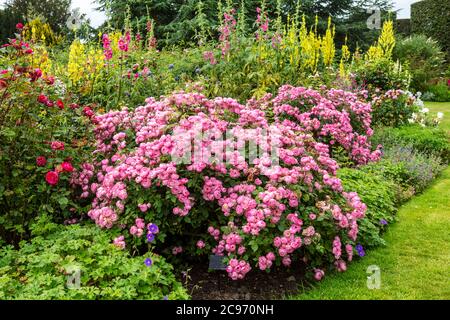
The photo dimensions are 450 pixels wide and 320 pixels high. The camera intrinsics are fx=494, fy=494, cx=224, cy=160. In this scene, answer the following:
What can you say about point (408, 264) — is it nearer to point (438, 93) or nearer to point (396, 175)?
point (396, 175)

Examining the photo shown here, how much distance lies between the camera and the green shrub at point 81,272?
2801 mm

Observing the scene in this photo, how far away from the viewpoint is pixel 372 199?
15.5ft

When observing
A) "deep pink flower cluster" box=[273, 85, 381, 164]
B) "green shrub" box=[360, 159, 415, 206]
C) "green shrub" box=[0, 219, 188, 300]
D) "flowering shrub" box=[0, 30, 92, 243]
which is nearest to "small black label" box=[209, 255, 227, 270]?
"green shrub" box=[0, 219, 188, 300]

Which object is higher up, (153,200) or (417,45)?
(417,45)

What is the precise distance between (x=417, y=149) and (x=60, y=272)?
596 cm

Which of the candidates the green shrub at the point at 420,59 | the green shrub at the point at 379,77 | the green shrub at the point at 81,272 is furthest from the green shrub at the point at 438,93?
the green shrub at the point at 81,272

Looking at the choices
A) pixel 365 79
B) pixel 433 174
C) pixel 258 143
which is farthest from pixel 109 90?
pixel 365 79

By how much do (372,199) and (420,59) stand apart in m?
12.5

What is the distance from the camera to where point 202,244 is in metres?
3.53

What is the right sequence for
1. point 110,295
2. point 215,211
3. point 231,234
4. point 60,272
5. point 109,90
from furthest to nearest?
point 109,90 → point 215,211 → point 231,234 → point 60,272 → point 110,295

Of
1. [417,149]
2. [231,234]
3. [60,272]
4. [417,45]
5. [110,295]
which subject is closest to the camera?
[110,295]

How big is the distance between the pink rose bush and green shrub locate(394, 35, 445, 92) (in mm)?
12289

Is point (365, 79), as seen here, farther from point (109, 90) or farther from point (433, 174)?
point (109, 90)

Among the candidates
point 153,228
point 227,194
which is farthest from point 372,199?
point 153,228
